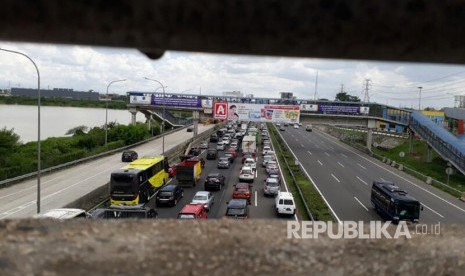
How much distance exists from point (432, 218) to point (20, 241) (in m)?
21.4

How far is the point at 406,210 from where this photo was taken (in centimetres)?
1859

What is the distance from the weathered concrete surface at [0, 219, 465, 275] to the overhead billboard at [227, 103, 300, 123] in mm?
39906

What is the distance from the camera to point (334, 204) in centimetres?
2275

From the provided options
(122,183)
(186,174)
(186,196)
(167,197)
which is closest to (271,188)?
(186,196)

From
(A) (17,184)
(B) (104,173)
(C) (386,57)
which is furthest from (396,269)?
(B) (104,173)

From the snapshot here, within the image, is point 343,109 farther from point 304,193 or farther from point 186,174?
point 186,174

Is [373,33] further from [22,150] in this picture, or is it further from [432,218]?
[22,150]

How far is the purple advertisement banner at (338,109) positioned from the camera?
4731 cm

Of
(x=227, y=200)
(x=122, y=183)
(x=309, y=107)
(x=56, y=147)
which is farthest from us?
(x=309, y=107)

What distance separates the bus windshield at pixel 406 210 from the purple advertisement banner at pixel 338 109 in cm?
2928

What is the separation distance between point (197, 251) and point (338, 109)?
46652mm

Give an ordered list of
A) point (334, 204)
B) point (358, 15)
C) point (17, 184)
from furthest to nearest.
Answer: point (17, 184) < point (334, 204) < point (358, 15)

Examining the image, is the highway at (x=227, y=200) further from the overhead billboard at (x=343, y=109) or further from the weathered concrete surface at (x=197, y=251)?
the weathered concrete surface at (x=197, y=251)

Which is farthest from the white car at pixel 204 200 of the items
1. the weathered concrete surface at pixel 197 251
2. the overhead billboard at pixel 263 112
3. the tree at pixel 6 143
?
the overhead billboard at pixel 263 112
